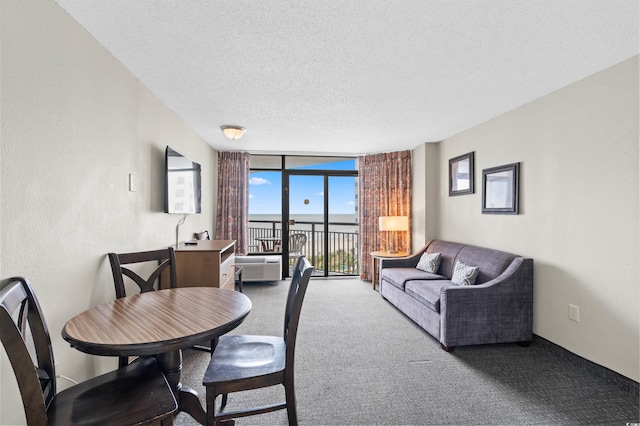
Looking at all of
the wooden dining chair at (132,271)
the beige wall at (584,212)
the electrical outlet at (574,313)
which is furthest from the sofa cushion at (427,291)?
the wooden dining chair at (132,271)

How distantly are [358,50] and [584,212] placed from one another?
224 centimetres

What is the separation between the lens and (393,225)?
4809 millimetres

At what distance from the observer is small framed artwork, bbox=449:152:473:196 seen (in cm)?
379

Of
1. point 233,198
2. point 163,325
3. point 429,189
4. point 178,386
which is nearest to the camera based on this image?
point 163,325

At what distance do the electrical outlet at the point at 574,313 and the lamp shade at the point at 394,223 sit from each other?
254 cm

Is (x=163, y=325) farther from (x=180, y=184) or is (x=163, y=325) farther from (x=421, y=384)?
(x=180, y=184)

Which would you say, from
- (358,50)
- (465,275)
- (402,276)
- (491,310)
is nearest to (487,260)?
(465,275)

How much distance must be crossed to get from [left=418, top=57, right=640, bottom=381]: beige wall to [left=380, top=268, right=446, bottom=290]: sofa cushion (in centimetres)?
96

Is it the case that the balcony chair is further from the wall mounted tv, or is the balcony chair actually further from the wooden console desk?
the wooden console desk

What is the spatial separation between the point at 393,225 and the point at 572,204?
99.8 inches

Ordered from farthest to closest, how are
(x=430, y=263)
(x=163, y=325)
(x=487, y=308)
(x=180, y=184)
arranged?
(x=430, y=263) < (x=180, y=184) < (x=487, y=308) < (x=163, y=325)

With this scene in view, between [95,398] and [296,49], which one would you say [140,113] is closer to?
[296,49]

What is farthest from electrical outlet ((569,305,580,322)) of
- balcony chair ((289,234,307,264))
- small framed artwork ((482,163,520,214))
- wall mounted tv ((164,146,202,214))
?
balcony chair ((289,234,307,264))

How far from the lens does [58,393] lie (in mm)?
1254
